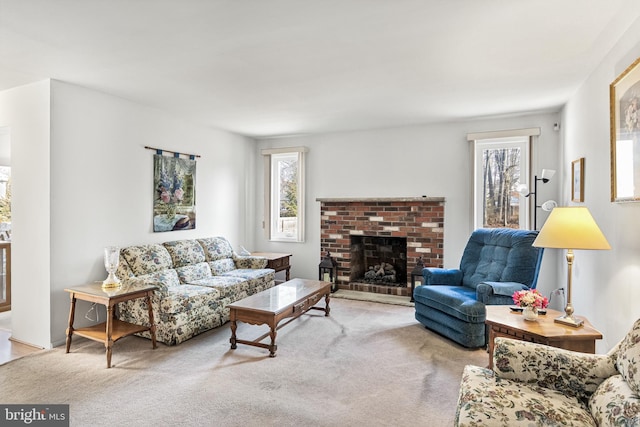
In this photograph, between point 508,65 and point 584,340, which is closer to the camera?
point 584,340

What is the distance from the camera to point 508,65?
9.57 feet

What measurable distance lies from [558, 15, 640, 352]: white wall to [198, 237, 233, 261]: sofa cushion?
160 inches

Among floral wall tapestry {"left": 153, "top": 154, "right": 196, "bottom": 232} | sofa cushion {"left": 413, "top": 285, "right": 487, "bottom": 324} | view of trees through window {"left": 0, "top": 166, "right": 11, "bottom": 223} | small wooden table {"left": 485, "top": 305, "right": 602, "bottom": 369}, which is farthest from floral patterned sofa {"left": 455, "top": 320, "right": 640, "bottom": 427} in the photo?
view of trees through window {"left": 0, "top": 166, "right": 11, "bottom": 223}

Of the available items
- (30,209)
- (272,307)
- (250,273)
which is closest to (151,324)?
(272,307)

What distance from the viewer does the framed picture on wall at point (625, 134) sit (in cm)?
207

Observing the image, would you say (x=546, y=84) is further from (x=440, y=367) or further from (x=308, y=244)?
(x=308, y=244)

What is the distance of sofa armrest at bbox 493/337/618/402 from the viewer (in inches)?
65.6

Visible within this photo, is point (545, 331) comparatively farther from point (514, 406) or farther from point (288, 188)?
point (288, 188)

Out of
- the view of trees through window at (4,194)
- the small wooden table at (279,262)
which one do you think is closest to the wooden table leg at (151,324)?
A: the small wooden table at (279,262)

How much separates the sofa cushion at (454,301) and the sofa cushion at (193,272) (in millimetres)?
2517

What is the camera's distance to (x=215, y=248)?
4.74m

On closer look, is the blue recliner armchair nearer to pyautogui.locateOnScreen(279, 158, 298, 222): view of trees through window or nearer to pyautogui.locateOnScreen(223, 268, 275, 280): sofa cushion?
pyautogui.locateOnScreen(223, 268, 275, 280): sofa cushion

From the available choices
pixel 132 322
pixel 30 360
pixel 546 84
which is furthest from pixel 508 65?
pixel 30 360

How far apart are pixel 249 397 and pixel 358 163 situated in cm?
379
